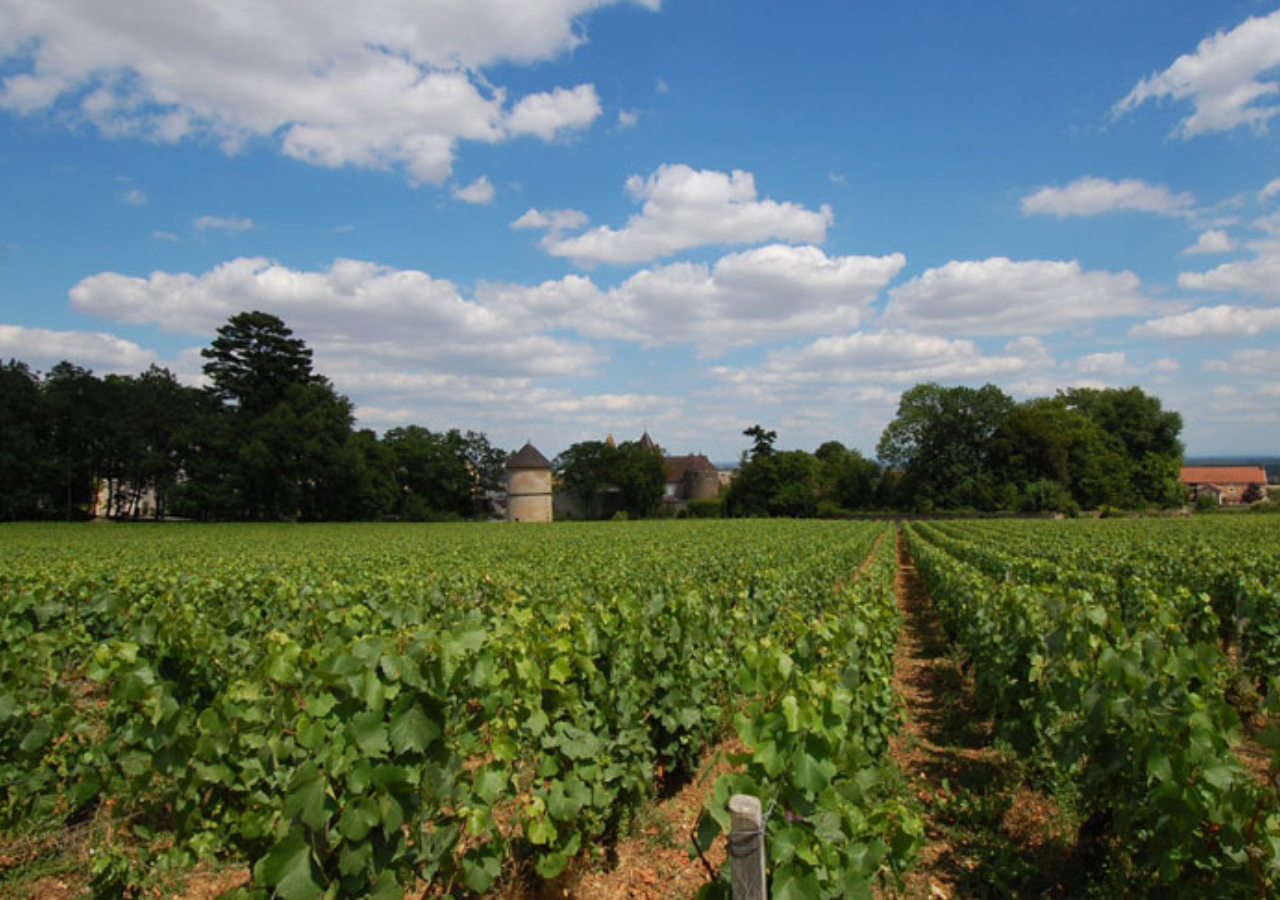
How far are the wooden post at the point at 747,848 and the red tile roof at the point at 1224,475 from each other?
471 feet

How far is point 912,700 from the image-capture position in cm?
797

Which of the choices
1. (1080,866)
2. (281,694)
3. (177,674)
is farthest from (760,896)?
(177,674)

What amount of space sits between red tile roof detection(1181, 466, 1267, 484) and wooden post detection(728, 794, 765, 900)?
5653 inches

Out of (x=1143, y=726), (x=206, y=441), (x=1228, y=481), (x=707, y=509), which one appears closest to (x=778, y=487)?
(x=707, y=509)

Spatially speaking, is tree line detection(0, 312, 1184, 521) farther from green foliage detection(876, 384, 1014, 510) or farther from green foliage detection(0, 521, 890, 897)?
green foliage detection(0, 521, 890, 897)

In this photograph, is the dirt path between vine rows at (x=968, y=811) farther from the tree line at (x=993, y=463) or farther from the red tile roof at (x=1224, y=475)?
the red tile roof at (x=1224, y=475)

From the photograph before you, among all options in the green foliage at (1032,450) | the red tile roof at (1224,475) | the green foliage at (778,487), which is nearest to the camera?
the green foliage at (1032,450)

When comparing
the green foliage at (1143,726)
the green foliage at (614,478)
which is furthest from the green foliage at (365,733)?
the green foliage at (614,478)

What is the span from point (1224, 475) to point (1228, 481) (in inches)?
90.9

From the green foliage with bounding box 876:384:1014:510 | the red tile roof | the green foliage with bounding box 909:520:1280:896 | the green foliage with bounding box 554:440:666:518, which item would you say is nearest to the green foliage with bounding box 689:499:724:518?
the green foliage with bounding box 554:440:666:518

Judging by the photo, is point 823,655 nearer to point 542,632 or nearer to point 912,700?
point 542,632

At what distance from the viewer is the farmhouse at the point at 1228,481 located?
10956 cm

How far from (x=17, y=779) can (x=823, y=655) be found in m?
4.86

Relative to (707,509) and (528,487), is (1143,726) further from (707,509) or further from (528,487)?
(707,509)
